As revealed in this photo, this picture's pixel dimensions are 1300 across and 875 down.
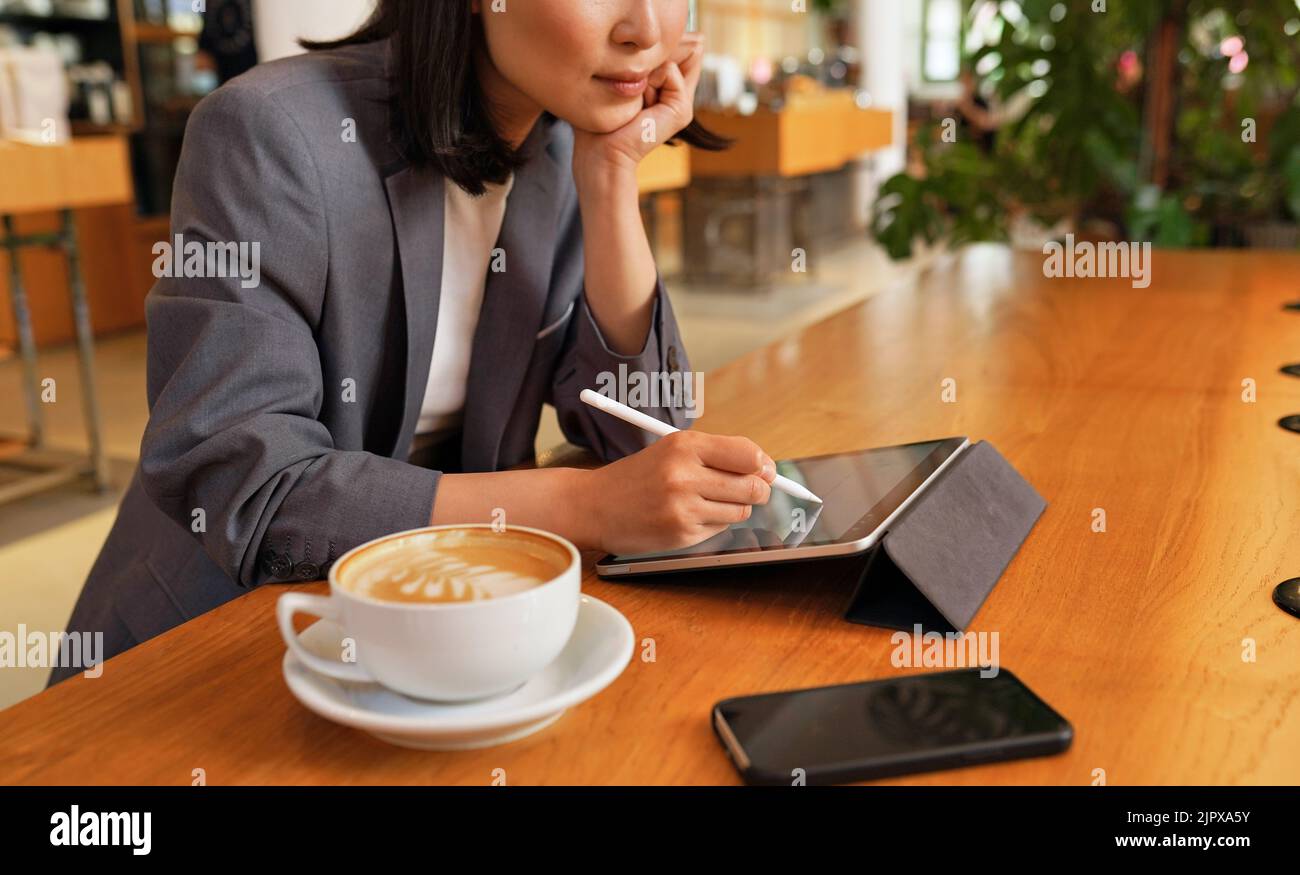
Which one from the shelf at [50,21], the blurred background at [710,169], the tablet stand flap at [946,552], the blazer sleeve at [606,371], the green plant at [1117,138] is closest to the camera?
the tablet stand flap at [946,552]

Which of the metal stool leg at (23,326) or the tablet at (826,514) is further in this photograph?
the metal stool leg at (23,326)

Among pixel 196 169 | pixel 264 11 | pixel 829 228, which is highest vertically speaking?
pixel 264 11

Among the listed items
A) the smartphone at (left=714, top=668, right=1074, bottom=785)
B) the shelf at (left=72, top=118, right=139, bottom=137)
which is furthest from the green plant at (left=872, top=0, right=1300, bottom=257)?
the shelf at (left=72, top=118, right=139, bottom=137)

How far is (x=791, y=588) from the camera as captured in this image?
0.66 m

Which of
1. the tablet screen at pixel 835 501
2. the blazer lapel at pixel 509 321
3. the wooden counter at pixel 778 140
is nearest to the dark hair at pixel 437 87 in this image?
the blazer lapel at pixel 509 321

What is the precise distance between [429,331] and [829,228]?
683 centimetres

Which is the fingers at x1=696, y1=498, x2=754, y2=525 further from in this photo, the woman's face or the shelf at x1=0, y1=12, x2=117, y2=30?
the shelf at x1=0, y1=12, x2=117, y2=30

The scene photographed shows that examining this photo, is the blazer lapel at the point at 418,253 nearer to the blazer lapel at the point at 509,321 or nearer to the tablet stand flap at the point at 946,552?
the blazer lapel at the point at 509,321

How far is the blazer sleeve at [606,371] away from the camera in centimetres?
102

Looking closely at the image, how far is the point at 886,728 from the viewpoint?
0.49 metres

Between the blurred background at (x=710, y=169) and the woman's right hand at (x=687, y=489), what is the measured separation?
0.36 m

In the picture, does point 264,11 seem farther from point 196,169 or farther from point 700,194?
point 700,194

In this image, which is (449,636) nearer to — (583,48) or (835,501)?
(835,501)
